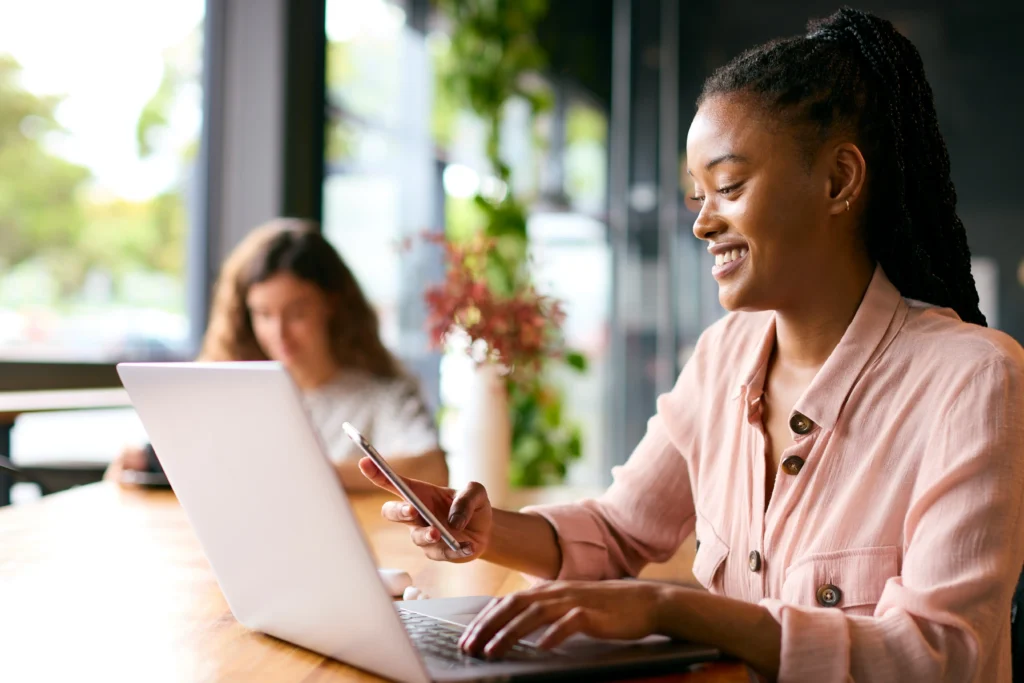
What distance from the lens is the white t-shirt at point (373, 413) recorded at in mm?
2502

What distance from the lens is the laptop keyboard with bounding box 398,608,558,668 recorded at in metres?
0.84

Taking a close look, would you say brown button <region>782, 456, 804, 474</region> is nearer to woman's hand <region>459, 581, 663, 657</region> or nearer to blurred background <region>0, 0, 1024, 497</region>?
woman's hand <region>459, 581, 663, 657</region>

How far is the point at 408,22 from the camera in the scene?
14.4 ft

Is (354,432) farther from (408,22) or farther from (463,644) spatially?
(408,22)

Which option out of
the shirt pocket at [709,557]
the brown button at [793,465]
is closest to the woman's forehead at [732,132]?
the brown button at [793,465]

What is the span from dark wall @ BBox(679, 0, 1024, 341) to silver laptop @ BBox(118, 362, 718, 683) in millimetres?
3133

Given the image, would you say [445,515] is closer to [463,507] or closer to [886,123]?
[463,507]

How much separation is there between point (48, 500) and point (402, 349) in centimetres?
260

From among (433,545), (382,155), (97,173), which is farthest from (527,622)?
(382,155)

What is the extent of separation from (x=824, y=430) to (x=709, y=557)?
0.23 metres

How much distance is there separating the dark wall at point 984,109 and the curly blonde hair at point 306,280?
5.64 ft

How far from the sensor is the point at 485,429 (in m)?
1.98

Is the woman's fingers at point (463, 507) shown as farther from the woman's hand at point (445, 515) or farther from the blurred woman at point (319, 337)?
the blurred woman at point (319, 337)

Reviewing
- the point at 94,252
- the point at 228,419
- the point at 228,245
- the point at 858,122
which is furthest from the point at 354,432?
the point at 228,245
